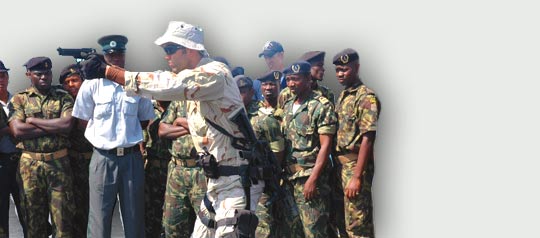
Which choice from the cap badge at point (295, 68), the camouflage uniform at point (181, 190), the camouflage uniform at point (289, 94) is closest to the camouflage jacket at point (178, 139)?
the camouflage uniform at point (181, 190)

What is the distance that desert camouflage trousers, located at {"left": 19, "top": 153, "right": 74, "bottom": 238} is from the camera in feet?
24.0

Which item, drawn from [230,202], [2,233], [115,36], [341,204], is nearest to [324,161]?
[341,204]

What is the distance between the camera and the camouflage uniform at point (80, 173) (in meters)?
7.79

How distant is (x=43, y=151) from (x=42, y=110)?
402mm

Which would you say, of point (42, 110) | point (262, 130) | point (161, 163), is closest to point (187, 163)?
point (161, 163)

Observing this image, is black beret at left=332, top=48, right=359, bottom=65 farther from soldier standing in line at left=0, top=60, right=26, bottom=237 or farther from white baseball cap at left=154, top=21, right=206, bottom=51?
soldier standing in line at left=0, top=60, right=26, bottom=237

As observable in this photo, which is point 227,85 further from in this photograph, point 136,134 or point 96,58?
point 136,134

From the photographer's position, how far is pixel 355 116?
709cm

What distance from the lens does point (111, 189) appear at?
23.4 feet

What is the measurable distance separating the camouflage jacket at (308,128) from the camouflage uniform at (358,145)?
0.17m

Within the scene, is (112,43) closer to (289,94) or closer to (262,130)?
(262,130)

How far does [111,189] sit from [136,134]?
21.9 inches

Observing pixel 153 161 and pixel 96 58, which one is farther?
pixel 153 161

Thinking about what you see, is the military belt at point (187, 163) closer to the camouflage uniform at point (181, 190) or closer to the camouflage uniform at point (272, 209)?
the camouflage uniform at point (181, 190)
